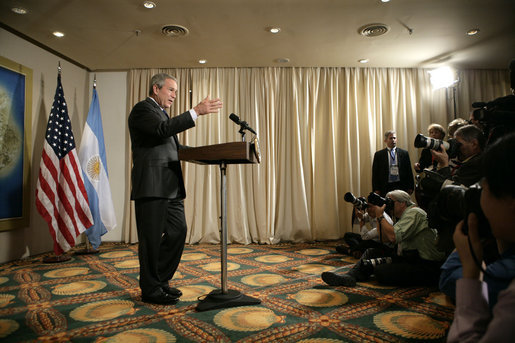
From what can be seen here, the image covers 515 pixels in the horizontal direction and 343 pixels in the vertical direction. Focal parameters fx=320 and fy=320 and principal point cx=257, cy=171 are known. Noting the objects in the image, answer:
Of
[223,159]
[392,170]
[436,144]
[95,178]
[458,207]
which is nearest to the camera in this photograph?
[458,207]

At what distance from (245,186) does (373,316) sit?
10.6ft

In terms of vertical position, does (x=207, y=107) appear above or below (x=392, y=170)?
above

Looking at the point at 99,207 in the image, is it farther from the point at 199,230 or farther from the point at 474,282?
the point at 474,282

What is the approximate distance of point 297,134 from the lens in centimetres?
489

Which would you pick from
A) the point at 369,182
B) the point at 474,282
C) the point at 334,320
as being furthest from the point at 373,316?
the point at 369,182

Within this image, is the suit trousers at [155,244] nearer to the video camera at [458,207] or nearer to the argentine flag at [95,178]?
A: the video camera at [458,207]

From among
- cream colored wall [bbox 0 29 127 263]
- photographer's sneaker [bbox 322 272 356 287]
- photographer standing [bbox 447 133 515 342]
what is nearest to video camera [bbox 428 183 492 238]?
photographer standing [bbox 447 133 515 342]

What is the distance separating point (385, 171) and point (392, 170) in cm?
9

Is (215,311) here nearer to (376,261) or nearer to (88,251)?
(376,261)

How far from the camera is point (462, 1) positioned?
322cm

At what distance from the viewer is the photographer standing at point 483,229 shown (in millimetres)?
663

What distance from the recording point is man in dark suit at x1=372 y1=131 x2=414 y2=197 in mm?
4387

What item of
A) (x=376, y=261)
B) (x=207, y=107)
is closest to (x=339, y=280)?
(x=376, y=261)

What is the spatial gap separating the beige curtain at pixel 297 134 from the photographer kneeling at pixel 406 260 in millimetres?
2222
